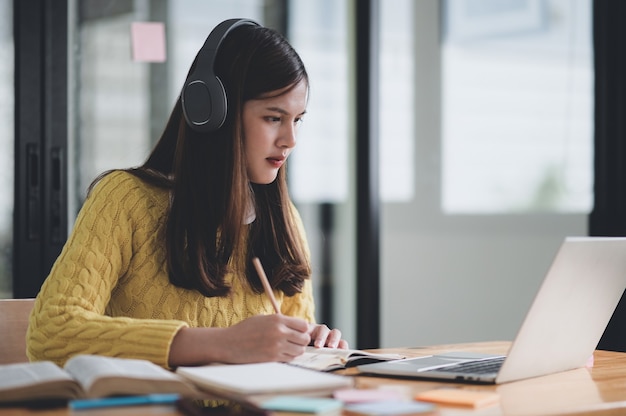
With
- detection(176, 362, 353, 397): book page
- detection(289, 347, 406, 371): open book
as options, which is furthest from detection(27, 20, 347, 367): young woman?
detection(176, 362, 353, 397): book page

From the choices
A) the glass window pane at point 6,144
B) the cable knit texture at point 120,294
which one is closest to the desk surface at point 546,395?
the cable knit texture at point 120,294

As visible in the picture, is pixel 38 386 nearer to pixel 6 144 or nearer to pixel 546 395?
pixel 546 395

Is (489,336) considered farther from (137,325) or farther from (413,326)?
(137,325)

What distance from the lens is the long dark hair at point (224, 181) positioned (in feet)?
5.49

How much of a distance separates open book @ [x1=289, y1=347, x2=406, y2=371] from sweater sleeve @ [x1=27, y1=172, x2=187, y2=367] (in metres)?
0.19

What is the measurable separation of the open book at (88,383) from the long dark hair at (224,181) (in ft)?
1.86

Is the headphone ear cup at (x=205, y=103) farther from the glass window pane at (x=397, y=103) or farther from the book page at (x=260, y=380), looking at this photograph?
the glass window pane at (x=397, y=103)

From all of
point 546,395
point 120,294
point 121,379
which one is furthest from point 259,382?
point 120,294

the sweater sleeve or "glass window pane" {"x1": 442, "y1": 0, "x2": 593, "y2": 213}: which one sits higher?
"glass window pane" {"x1": 442, "y1": 0, "x2": 593, "y2": 213}

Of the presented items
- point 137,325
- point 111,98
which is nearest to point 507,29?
point 111,98

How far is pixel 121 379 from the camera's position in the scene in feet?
3.41

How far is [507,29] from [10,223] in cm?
177

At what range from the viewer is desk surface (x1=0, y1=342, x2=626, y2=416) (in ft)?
3.30

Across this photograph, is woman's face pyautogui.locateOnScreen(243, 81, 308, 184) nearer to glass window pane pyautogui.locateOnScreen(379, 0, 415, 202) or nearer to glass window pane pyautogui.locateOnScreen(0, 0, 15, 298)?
glass window pane pyautogui.locateOnScreen(0, 0, 15, 298)
